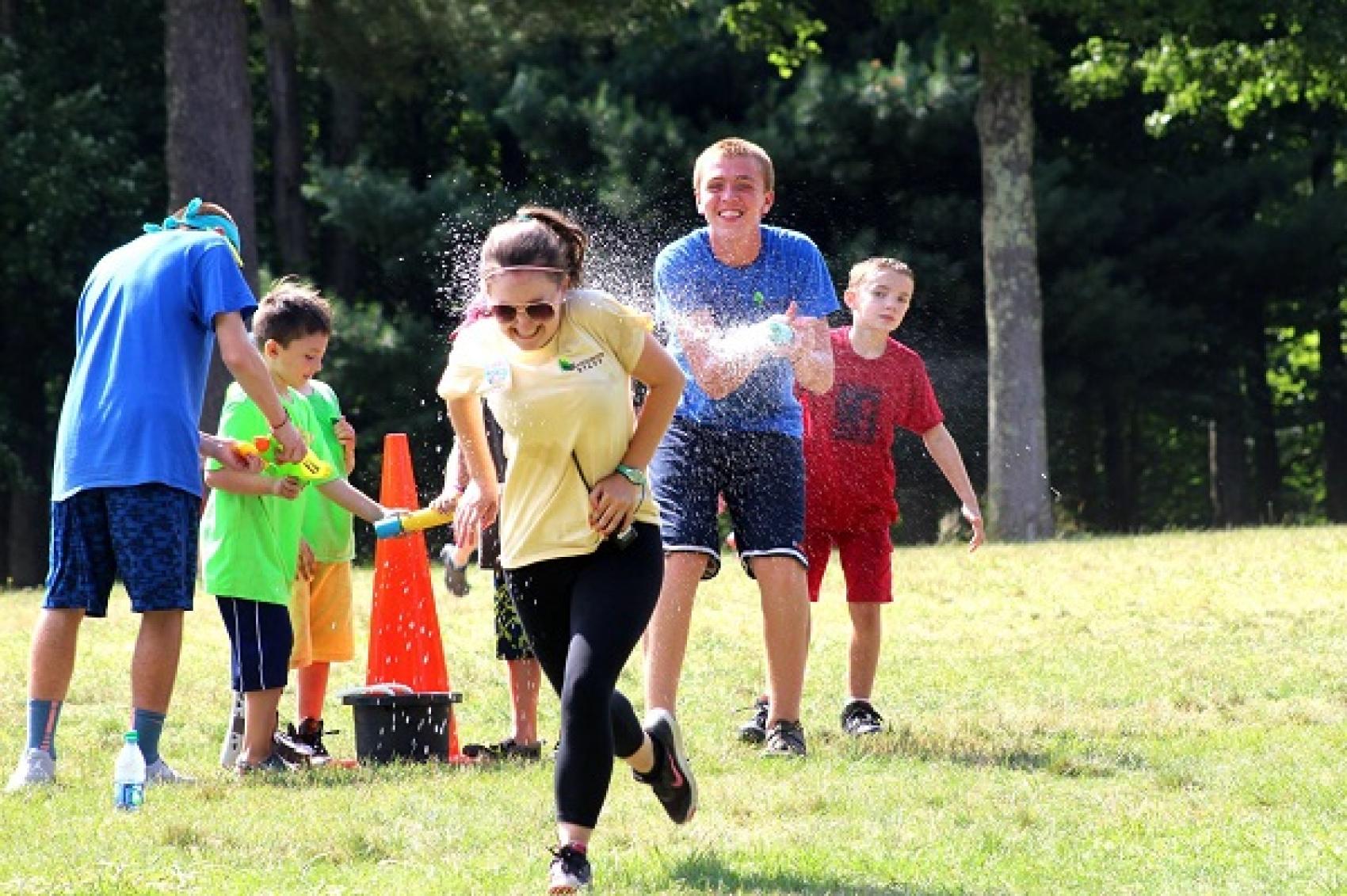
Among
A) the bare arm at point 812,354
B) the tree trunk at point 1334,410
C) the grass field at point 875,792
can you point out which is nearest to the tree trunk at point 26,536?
the tree trunk at point 1334,410

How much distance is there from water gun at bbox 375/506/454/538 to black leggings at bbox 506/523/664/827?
0.90m

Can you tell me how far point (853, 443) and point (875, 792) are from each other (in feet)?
6.63

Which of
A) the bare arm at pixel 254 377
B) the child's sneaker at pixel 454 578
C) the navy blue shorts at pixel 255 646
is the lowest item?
the navy blue shorts at pixel 255 646

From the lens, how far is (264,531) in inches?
298

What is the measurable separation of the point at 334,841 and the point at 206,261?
2.09 m

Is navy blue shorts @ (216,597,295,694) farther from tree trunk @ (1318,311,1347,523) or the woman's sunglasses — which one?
tree trunk @ (1318,311,1347,523)

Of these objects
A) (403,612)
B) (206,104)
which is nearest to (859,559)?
(403,612)

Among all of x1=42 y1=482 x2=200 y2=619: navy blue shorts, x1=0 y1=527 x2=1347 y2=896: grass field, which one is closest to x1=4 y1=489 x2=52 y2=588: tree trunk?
x1=0 y1=527 x2=1347 y2=896: grass field

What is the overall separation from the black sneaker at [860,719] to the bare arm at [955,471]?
2.33 ft

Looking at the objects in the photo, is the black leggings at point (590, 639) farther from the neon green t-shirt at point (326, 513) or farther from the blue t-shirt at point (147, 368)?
the neon green t-shirt at point (326, 513)

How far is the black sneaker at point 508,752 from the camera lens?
25.3 ft

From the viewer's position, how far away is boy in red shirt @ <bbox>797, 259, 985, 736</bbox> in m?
8.30

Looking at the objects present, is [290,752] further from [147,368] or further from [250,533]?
[147,368]

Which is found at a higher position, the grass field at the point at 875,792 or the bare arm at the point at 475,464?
the bare arm at the point at 475,464
